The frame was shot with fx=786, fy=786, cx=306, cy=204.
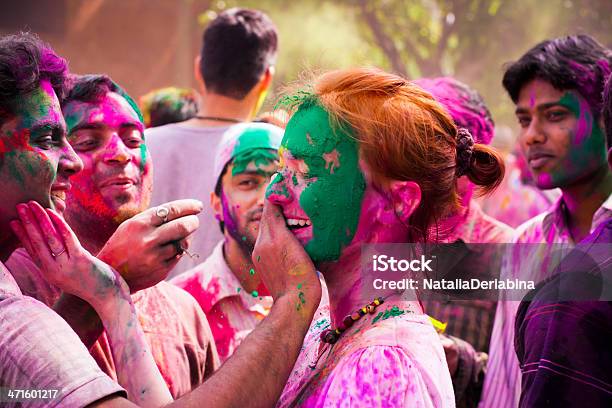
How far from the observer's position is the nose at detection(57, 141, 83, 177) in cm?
237

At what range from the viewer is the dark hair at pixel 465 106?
3.92 metres

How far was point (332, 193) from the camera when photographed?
7.23ft

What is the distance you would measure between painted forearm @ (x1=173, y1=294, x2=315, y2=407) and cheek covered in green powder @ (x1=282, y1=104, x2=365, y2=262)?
22cm

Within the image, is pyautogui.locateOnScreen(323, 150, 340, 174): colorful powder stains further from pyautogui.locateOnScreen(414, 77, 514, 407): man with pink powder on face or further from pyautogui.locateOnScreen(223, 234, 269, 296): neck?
pyautogui.locateOnScreen(414, 77, 514, 407): man with pink powder on face

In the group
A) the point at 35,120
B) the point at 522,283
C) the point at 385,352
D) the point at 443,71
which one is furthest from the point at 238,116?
the point at 443,71

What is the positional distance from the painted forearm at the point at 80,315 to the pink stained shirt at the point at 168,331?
15 centimetres

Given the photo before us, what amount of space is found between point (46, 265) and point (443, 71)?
1679 cm

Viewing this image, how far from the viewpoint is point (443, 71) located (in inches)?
716

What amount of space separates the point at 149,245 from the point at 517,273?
6.62 feet

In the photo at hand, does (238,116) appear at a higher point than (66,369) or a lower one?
higher

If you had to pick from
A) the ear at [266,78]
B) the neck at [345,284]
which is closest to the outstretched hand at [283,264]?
the neck at [345,284]

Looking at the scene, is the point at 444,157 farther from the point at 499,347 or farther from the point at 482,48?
the point at 482,48

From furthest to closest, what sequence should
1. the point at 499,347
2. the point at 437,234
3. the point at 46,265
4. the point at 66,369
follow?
the point at 499,347 → the point at 437,234 → the point at 46,265 → the point at 66,369

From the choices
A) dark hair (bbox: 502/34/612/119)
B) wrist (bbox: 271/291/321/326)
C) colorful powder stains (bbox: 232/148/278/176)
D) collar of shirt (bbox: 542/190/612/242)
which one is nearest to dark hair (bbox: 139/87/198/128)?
colorful powder stains (bbox: 232/148/278/176)
